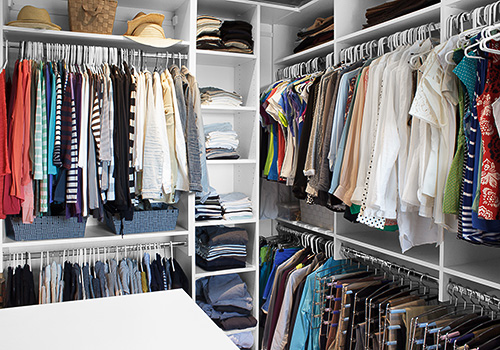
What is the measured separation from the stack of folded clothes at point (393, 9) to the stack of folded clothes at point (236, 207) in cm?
134

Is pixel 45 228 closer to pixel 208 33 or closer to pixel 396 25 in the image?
pixel 208 33

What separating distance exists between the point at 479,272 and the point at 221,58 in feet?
6.62

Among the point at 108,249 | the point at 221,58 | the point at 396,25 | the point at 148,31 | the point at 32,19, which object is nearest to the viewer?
the point at 396,25

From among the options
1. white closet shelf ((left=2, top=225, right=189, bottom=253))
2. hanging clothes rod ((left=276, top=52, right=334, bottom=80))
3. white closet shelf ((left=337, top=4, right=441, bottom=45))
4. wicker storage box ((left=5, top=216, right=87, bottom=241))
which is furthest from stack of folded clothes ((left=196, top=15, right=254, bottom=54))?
wicker storage box ((left=5, top=216, right=87, bottom=241))

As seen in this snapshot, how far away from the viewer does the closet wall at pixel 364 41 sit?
6.75ft

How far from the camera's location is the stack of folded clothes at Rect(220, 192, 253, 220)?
3.09 meters

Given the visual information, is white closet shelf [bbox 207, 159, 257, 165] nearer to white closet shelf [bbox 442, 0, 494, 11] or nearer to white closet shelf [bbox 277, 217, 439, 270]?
white closet shelf [bbox 277, 217, 439, 270]

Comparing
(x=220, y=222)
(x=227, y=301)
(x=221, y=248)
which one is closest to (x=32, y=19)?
(x=220, y=222)

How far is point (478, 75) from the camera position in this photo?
1711 millimetres

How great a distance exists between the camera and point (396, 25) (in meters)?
2.39

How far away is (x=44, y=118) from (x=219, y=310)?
5.14ft

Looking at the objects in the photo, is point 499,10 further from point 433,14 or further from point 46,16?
point 46,16

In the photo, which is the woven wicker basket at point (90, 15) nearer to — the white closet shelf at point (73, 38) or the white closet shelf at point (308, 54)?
the white closet shelf at point (73, 38)

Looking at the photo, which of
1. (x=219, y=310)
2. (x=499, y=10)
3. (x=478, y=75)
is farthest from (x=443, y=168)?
(x=219, y=310)
